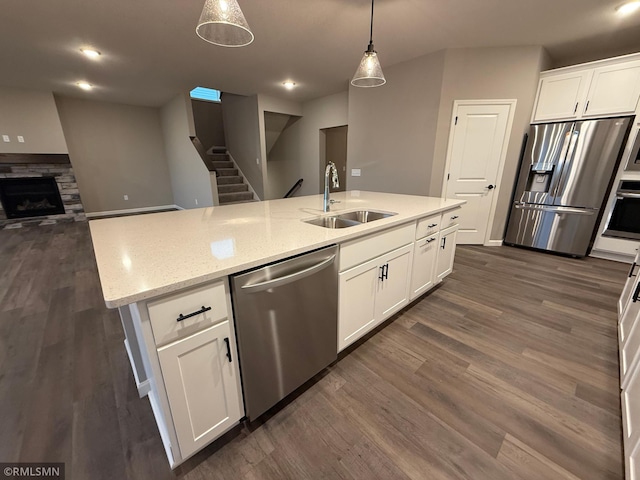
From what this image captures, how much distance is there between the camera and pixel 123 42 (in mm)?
2914

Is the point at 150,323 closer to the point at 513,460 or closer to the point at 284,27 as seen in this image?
the point at 513,460

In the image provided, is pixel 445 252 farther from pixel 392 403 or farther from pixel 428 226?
pixel 392 403

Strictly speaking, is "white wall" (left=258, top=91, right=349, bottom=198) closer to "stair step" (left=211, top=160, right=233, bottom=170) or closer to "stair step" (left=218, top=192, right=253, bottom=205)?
"stair step" (left=211, top=160, right=233, bottom=170)

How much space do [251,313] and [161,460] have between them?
2.50 feet

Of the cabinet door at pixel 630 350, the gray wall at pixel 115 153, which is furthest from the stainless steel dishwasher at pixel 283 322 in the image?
the gray wall at pixel 115 153

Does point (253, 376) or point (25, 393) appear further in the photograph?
point (25, 393)

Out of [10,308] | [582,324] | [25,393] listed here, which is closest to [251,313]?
[25,393]

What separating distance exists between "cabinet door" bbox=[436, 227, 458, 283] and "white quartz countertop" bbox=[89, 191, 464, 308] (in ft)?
1.39

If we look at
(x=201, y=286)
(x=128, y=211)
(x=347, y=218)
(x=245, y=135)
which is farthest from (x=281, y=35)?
(x=128, y=211)

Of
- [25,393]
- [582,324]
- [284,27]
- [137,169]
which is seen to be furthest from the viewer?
[137,169]

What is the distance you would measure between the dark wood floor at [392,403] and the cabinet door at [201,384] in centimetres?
17

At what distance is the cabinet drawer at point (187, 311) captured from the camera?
0.85 m

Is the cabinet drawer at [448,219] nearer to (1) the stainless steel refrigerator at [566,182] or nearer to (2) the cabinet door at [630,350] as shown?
(2) the cabinet door at [630,350]

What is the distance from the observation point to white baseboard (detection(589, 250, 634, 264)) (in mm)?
3148
